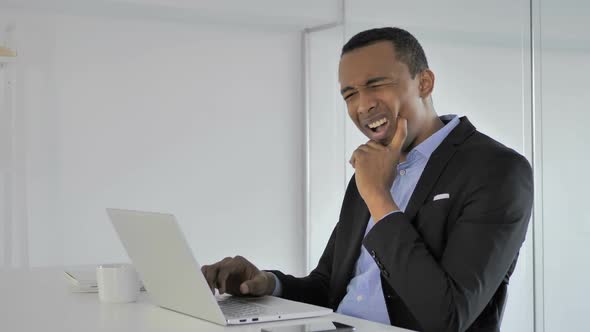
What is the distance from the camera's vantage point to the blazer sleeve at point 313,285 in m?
2.18

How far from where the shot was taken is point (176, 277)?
5.40 feet

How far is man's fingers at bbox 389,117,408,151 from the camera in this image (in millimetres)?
2076

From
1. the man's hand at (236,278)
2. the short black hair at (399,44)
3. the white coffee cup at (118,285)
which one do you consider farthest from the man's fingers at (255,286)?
the short black hair at (399,44)

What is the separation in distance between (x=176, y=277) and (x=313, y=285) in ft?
2.32

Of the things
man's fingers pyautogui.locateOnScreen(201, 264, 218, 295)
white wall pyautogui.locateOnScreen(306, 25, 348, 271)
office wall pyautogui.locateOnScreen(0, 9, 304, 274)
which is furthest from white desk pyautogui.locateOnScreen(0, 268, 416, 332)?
white wall pyautogui.locateOnScreen(306, 25, 348, 271)

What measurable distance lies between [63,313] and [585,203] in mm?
2613

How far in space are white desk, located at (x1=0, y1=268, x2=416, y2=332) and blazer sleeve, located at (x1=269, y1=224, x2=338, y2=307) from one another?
36cm

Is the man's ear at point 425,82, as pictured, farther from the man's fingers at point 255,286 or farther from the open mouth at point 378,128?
the man's fingers at point 255,286

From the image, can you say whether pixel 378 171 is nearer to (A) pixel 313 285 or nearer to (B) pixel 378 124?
(B) pixel 378 124

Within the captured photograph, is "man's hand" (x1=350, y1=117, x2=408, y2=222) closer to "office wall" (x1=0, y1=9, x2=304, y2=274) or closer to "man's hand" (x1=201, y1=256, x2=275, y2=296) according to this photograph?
"man's hand" (x1=201, y1=256, x2=275, y2=296)

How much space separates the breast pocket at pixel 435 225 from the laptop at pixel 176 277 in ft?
1.15

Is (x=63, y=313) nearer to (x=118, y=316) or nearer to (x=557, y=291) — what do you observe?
(x=118, y=316)

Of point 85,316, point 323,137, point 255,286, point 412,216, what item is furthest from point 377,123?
point 323,137

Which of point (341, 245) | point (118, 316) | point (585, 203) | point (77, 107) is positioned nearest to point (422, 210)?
point (341, 245)
